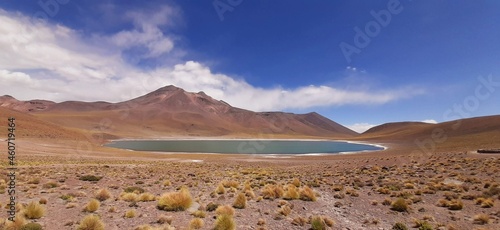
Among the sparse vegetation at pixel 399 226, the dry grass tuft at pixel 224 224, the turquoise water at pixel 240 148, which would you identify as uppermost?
the turquoise water at pixel 240 148

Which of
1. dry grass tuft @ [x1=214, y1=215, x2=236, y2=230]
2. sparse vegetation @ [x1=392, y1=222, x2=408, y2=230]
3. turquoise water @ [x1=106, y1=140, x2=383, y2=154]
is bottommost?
sparse vegetation @ [x1=392, y1=222, x2=408, y2=230]

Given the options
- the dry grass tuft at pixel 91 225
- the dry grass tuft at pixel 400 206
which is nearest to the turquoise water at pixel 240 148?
the dry grass tuft at pixel 400 206

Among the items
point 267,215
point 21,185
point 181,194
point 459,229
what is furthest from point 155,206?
point 459,229

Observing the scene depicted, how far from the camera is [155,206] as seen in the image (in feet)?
35.7

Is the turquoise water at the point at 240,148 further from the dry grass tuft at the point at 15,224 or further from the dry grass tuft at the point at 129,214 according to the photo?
the dry grass tuft at the point at 15,224

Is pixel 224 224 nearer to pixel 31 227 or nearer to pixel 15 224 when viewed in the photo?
pixel 31 227

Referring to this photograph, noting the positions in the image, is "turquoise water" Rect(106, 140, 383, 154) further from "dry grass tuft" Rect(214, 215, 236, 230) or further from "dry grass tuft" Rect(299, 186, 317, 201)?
"dry grass tuft" Rect(214, 215, 236, 230)

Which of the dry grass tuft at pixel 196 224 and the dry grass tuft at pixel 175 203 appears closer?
the dry grass tuft at pixel 196 224

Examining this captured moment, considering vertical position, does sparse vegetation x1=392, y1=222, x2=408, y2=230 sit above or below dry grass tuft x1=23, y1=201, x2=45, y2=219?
below

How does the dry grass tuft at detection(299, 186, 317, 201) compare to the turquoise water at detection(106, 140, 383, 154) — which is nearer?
the dry grass tuft at detection(299, 186, 317, 201)

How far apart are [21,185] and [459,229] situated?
18470 mm

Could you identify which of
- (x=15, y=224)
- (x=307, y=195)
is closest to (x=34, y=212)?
(x=15, y=224)

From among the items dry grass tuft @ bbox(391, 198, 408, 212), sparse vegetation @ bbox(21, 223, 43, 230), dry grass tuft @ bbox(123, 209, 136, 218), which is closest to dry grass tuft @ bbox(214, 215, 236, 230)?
dry grass tuft @ bbox(123, 209, 136, 218)

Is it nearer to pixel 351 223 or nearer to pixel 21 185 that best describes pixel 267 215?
pixel 351 223
